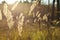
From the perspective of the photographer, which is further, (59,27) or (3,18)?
(59,27)

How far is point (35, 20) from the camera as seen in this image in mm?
1954

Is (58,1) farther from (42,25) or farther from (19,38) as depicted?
(19,38)

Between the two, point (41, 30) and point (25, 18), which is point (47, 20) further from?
point (25, 18)

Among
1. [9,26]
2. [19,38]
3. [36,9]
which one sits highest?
[36,9]

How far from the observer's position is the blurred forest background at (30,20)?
1.88 meters

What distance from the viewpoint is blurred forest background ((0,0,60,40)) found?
74.0 inches

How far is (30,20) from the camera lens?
195 centimetres

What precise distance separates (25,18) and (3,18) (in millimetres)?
251

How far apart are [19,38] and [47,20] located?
0.39m

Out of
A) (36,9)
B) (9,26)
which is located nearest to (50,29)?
(36,9)

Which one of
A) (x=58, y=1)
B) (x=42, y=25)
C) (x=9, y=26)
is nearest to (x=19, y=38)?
(x=9, y=26)

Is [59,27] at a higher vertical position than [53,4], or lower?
lower

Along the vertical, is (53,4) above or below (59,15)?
above

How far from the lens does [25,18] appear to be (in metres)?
1.93
